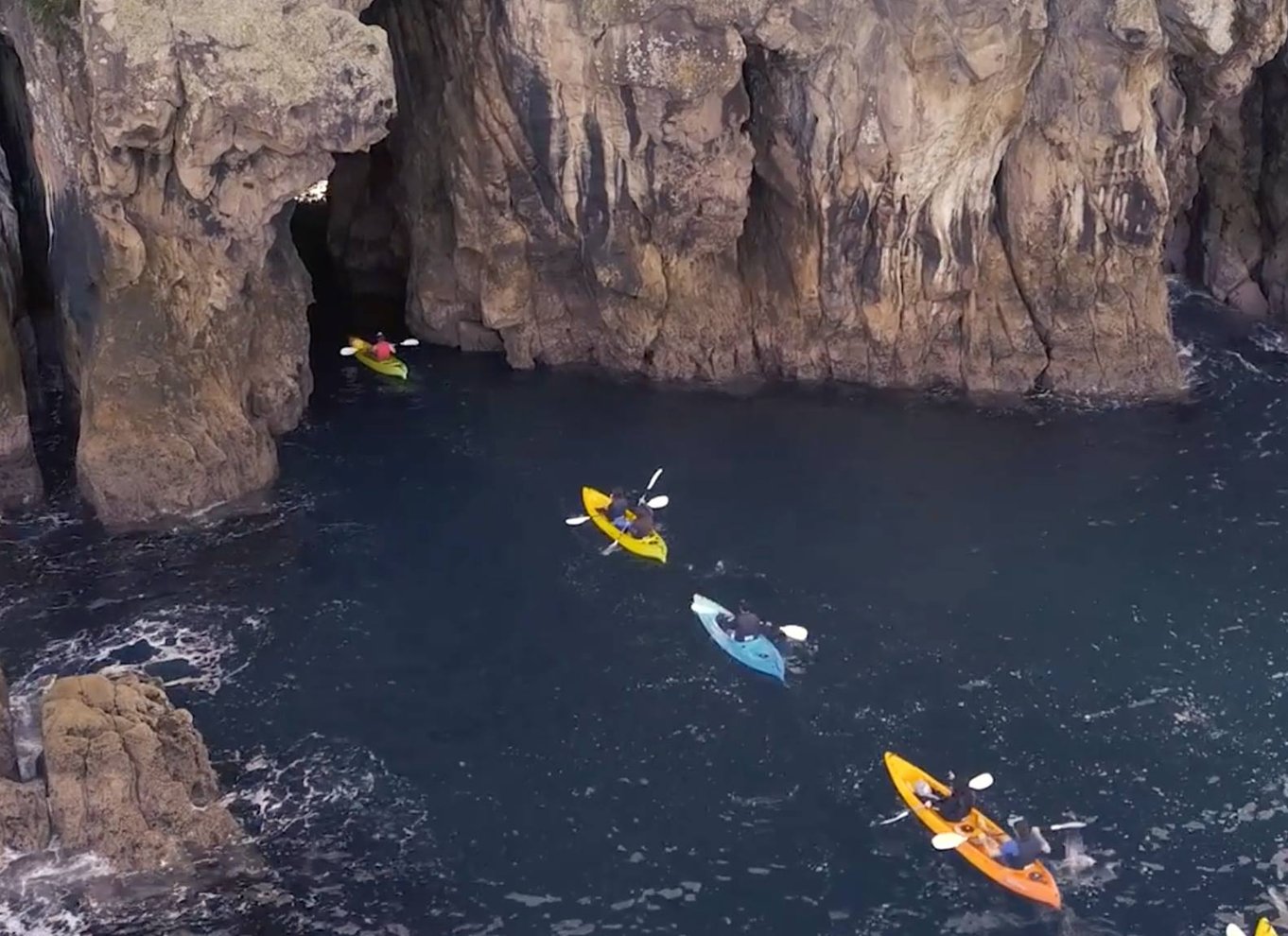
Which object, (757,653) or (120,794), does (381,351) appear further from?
(120,794)

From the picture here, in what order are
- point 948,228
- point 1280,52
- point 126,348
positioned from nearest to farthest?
point 126,348 < point 948,228 < point 1280,52

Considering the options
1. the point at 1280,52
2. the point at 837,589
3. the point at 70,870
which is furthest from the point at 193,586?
the point at 1280,52

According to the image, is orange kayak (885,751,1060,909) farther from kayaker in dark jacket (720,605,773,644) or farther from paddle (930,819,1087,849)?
kayaker in dark jacket (720,605,773,644)

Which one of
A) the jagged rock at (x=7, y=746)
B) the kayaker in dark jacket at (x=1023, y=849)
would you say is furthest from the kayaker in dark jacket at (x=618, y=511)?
the jagged rock at (x=7, y=746)

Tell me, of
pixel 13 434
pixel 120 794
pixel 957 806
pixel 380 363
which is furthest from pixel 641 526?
pixel 13 434

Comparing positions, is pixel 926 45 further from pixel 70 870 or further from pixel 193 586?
pixel 70 870
